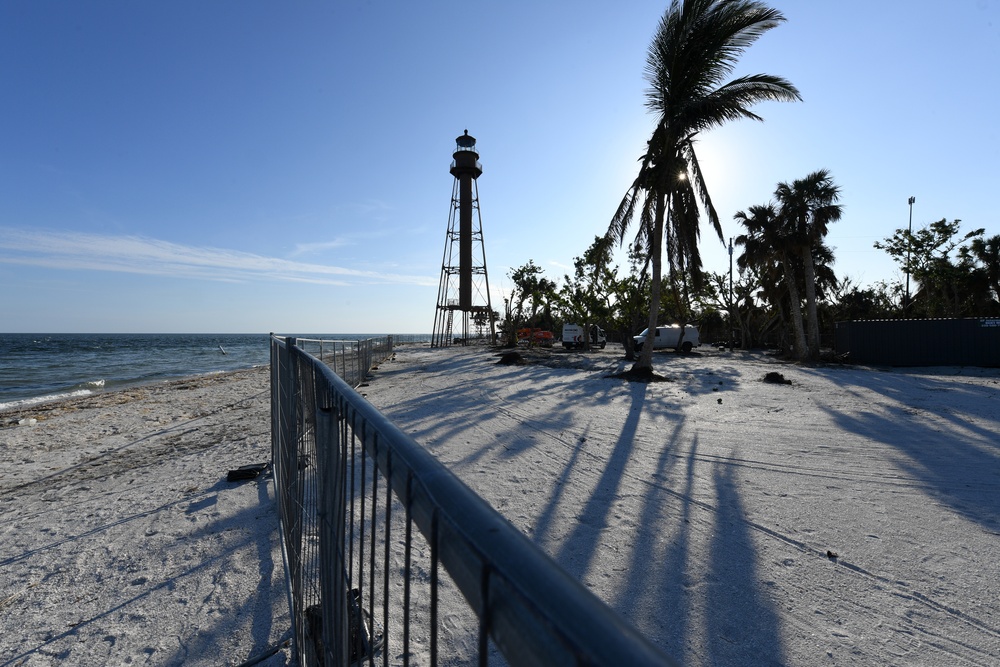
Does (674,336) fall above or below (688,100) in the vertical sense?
below

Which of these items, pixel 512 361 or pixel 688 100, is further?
pixel 512 361

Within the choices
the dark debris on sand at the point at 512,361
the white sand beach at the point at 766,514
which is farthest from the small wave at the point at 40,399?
the dark debris on sand at the point at 512,361

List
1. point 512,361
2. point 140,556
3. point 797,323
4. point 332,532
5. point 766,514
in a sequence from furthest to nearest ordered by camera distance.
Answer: point 797,323, point 512,361, point 766,514, point 140,556, point 332,532

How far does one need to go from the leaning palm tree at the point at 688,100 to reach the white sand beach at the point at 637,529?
7.30 metres

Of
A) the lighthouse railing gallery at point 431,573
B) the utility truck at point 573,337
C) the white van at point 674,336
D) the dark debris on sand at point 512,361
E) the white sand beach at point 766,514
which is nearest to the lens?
the lighthouse railing gallery at point 431,573

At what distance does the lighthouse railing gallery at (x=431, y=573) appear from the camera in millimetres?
485

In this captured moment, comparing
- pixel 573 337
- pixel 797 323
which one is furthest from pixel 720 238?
pixel 573 337

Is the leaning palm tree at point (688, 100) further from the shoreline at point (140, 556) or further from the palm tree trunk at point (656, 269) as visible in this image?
the shoreline at point (140, 556)

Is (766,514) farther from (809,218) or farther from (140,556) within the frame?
(809,218)

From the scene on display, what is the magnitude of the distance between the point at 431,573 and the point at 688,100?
15.6 metres

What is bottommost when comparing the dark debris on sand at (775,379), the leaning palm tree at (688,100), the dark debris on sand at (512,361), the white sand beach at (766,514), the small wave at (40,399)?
the small wave at (40,399)

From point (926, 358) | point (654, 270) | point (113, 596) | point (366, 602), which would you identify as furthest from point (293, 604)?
point (926, 358)

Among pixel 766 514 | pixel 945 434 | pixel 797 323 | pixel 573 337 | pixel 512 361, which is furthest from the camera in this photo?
pixel 573 337

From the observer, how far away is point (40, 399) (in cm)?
→ 1612
